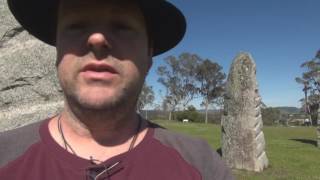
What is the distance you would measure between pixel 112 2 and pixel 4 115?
1.42 m

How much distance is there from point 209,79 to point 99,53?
2120 inches

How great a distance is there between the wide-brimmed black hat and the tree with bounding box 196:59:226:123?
174 ft

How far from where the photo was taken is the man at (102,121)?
66.8 inches

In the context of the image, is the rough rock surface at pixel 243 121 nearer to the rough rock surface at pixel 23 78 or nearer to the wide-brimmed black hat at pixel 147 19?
the rough rock surface at pixel 23 78

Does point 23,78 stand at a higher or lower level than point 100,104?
higher

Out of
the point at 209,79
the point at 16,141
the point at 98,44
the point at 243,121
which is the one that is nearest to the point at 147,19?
the point at 98,44

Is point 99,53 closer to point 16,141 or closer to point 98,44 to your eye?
point 98,44

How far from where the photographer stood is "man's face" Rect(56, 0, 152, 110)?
5.60ft

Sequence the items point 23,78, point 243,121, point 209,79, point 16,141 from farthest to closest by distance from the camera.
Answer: point 209,79
point 243,121
point 23,78
point 16,141

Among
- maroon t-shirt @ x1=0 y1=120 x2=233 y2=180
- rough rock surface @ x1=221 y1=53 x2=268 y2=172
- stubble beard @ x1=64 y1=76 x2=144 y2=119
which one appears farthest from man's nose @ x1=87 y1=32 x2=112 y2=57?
rough rock surface @ x1=221 y1=53 x2=268 y2=172

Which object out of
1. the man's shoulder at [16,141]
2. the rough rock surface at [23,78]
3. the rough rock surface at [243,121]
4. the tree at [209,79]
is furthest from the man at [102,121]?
the tree at [209,79]

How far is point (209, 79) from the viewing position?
55.2 meters

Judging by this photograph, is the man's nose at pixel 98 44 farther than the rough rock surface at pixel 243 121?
No

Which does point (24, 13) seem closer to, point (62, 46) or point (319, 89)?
point (62, 46)
